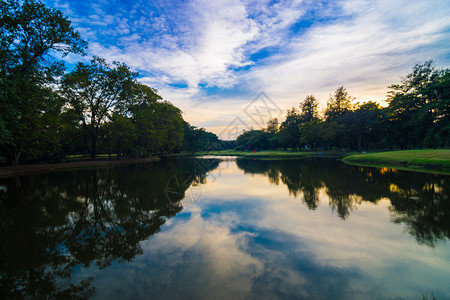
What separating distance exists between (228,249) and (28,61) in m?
25.0

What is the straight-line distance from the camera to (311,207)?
826 centimetres

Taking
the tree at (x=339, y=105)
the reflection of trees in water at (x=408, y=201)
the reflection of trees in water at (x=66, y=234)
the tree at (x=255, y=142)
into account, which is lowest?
the reflection of trees in water at (x=408, y=201)

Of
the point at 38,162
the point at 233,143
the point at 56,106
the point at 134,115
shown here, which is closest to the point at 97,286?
the point at 56,106

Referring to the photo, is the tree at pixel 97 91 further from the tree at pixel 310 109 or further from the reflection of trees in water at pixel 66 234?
the tree at pixel 310 109

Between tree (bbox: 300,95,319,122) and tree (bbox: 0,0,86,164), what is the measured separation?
78.1 meters

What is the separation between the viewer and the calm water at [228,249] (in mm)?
3486

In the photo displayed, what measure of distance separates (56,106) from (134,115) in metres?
16.6

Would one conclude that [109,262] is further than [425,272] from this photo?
Yes

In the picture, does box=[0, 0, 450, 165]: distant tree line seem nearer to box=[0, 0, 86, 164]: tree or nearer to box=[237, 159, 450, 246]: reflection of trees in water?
box=[0, 0, 86, 164]: tree

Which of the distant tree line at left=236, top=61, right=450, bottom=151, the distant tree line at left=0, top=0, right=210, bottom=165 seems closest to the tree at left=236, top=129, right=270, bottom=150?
the distant tree line at left=236, top=61, right=450, bottom=151

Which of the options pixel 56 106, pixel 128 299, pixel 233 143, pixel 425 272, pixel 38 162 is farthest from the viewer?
pixel 233 143

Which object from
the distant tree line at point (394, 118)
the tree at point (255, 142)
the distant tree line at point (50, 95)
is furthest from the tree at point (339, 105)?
the distant tree line at point (50, 95)

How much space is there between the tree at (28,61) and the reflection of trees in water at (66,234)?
36.2ft

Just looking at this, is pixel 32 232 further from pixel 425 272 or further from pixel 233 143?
pixel 233 143
